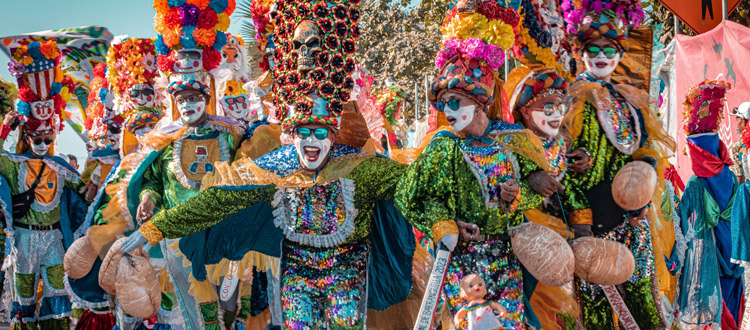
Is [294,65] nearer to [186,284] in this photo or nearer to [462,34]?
[462,34]

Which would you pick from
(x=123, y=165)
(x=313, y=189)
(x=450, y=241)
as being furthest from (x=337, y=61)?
(x=123, y=165)

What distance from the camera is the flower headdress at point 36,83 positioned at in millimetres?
7777

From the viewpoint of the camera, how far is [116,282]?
14.0 ft

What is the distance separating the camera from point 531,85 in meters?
4.79

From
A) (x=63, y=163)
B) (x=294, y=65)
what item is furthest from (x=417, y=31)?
(x=294, y=65)

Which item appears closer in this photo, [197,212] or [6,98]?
[197,212]

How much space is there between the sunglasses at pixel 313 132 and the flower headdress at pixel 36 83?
4703 mm

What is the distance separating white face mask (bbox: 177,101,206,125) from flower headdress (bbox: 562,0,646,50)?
282 cm

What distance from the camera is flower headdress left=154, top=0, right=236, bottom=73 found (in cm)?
592

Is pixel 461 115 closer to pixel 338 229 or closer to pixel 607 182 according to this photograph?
pixel 338 229

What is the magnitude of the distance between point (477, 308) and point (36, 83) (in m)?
5.89

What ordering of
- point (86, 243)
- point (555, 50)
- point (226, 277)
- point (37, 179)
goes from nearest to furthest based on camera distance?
point (86, 243) → point (555, 50) → point (226, 277) → point (37, 179)

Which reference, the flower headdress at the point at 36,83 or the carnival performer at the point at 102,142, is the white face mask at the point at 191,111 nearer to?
the carnival performer at the point at 102,142

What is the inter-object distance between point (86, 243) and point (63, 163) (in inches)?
142
